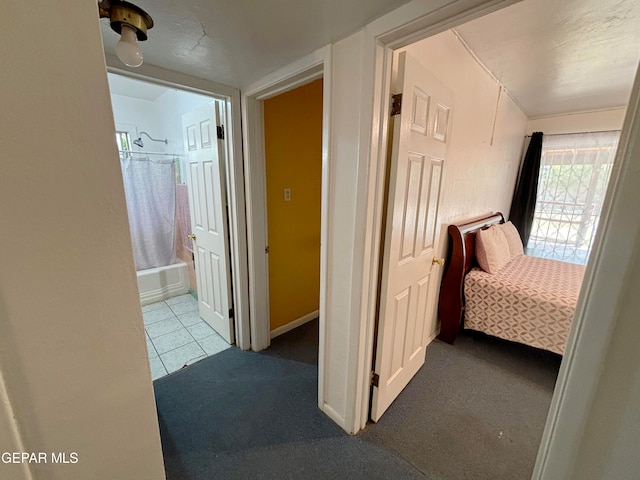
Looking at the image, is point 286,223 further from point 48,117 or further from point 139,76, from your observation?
point 48,117

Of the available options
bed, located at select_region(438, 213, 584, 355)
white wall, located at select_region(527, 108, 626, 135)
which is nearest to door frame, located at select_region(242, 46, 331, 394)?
bed, located at select_region(438, 213, 584, 355)

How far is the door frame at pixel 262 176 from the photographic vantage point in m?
1.27

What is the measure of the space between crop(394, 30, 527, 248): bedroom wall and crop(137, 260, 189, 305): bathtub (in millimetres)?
2962

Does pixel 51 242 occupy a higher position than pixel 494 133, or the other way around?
pixel 494 133

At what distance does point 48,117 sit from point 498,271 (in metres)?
2.99

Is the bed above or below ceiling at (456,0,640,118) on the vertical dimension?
below

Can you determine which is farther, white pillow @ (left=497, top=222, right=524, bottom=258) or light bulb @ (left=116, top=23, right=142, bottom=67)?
white pillow @ (left=497, top=222, right=524, bottom=258)

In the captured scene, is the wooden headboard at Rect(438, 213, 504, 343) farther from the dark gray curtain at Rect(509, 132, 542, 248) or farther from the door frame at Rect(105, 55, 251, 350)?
the dark gray curtain at Rect(509, 132, 542, 248)

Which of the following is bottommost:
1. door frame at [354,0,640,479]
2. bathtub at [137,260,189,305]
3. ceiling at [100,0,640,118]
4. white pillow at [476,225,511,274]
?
bathtub at [137,260,189,305]

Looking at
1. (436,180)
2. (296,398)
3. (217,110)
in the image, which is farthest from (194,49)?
(296,398)

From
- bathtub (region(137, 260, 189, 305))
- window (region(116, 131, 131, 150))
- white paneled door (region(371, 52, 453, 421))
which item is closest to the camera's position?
white paneled door (region(371, 52, 453, 421))

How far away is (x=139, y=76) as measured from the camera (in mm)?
1416

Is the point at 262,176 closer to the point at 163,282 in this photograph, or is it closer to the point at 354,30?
the point at 354,30

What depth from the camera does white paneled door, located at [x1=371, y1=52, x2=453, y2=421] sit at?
3.94 ft
